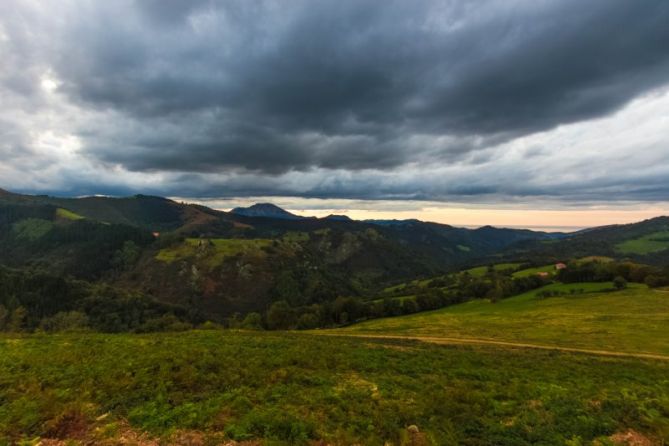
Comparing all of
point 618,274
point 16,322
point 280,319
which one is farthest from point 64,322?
point 618,274

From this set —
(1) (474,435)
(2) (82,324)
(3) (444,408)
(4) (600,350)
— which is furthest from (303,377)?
(2) (82,324)

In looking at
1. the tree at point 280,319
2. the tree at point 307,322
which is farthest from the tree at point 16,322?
the tree at point 307,322

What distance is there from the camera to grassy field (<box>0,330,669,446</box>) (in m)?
15.0

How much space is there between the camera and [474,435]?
16.3m

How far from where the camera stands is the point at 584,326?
207ft

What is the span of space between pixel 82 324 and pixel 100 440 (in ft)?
733

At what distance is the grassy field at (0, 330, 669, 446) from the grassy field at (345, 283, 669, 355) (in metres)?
24.1

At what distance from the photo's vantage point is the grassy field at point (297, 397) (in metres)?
15.0

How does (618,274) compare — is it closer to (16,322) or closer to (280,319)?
(280,319)

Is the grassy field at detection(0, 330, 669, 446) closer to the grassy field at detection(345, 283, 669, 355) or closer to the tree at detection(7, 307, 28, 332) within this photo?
the grassy field at detection(345, 283, 669, 355)

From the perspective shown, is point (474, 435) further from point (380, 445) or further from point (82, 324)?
point (82, 324)

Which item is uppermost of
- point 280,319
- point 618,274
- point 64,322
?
point 618,274

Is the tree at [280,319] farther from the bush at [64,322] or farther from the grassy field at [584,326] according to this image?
the bush at [64,322]

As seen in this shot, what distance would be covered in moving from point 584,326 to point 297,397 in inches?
2579
